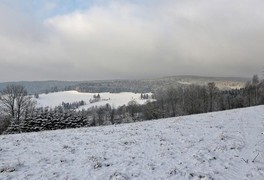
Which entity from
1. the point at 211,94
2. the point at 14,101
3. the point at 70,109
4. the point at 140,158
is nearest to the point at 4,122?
the point at 14,101

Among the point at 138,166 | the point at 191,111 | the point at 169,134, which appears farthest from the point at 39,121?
the point at 191,111

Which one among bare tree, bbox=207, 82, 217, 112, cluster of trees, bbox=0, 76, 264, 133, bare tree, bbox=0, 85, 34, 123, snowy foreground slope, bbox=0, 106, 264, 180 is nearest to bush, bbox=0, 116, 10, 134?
cluster of trees, bbox=0, 76, 264, 133

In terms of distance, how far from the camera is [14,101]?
58.3m

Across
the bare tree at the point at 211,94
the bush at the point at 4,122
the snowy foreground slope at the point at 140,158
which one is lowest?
the bush at the point at 4,122

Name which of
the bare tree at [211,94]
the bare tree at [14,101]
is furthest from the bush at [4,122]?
the bare tree at [211,94]

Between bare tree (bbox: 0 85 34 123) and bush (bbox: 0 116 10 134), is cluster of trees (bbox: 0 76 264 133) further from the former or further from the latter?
bush (bbox: 0 116 10 134)

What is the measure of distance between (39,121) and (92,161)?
37.8 metres

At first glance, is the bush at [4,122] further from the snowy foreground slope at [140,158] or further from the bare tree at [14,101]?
the snowy foreground slope at [140,158]

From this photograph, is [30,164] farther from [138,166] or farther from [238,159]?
[238,159]

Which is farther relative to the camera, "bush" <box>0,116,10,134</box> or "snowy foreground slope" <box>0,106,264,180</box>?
"bush" <box>0,116,10,134</box>

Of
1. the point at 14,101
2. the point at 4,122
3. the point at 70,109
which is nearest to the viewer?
the point at 14,101

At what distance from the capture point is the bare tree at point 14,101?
57.4 meters

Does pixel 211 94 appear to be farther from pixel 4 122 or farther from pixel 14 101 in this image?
pixel 4 122

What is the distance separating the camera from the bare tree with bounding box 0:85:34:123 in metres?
57.4
